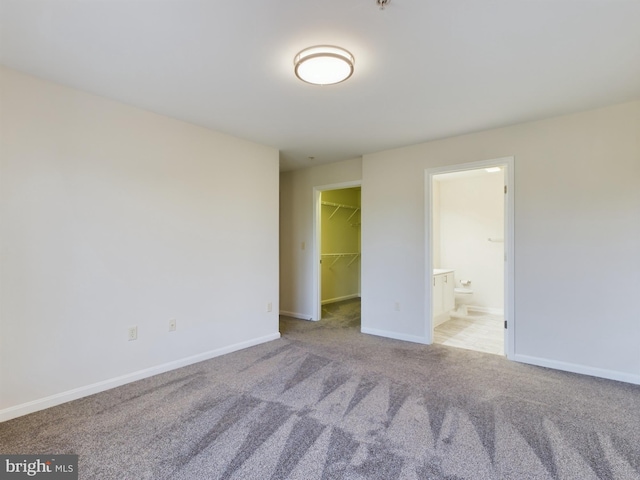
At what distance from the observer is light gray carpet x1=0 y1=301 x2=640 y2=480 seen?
174 cm

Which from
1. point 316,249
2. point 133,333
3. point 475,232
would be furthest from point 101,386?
point 475,232

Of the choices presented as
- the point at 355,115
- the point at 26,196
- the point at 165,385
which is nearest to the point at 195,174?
the point at 26,196

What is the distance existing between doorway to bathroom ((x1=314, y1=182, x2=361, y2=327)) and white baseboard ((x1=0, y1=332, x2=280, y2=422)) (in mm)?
2598

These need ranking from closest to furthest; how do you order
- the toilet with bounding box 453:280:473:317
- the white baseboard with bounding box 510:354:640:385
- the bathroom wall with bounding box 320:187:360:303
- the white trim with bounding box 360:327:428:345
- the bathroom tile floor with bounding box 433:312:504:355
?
the white baseboard with bounding box 510:354:640:385 → the bathroom tile floor with bounding box 433:312:504:355 → the white trim with bounding box 360:327:428:345 → the toilet with bounding box 453:280:473:317 → the bathroom wall with bounding box 320:187:360:303

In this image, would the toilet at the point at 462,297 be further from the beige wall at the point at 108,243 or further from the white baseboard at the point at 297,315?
→ the beige wall at the point at 108,243

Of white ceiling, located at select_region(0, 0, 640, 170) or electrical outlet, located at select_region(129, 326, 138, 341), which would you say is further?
electrical outlet, located at select_region(129, 326, 138, 341)

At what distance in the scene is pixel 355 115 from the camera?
121 inches

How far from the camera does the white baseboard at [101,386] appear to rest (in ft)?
7.44

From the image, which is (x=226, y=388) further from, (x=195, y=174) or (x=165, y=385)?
(x=195, y=174)

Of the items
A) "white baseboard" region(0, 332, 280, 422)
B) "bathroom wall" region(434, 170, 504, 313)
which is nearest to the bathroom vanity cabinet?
"bathroom wall" region(434, 170, 504, 313)

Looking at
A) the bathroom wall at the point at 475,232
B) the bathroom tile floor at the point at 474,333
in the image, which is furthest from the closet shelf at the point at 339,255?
the bathroom tile floor at the point at 474,333

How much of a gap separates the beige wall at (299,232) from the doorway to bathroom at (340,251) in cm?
69

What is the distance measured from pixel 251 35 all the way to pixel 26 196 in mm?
1971

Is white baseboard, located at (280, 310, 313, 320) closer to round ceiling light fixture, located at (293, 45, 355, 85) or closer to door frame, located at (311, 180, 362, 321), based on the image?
door frame, located at (311, 180, 362, 321)
